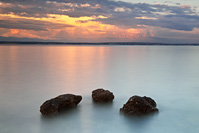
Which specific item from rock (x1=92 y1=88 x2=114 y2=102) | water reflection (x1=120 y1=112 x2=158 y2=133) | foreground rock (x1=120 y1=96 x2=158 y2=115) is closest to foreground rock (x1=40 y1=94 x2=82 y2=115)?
rock (x1=92 y1=88 x2=114 y2=102)

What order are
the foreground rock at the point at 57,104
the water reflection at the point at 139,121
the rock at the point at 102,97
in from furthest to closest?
1. the rock at the point at 102,97
2. the foreground rock at the point at 57,104
3. the water reflection at the point at 139,121

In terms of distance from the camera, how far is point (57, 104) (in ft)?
22.6

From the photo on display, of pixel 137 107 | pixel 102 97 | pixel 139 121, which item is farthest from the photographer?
pixel 102 97

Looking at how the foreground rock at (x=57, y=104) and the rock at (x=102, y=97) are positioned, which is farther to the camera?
the rock at (x=102, y=97)

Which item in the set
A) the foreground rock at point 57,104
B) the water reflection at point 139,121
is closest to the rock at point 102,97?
the foreground rock at point 57,104

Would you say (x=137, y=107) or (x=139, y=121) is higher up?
(x=137, y=107)

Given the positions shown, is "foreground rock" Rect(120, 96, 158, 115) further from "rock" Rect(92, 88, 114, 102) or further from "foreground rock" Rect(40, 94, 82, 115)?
"foreground rock" Rect(40, 94, 82, 115)

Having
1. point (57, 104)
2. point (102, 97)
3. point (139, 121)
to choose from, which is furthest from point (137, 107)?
point (57, 104)

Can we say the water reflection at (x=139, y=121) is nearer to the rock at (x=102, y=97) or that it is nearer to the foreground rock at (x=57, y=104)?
the rock at (x=102, y=97)

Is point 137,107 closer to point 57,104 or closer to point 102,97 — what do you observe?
point 102,97

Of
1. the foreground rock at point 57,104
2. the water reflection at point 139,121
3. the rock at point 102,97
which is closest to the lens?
the water reflection at point 139,121

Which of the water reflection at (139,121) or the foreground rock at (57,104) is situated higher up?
the foreground rock at (57,104)

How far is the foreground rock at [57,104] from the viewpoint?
265 inches

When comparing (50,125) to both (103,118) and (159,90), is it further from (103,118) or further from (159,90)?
(159,90)
